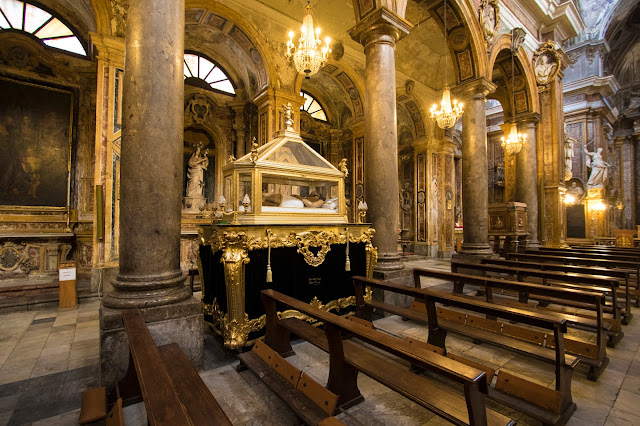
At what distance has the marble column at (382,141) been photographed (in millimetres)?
4633

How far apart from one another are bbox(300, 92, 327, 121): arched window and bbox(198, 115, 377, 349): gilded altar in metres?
8.64

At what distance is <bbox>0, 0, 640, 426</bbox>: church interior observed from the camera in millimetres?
2080

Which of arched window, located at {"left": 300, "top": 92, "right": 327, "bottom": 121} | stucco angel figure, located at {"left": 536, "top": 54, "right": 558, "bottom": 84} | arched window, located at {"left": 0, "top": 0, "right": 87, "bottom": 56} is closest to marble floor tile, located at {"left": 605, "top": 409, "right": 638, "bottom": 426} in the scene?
stucco angel figure, located at {"left": 536, "top": 54, "right": 558, "bottom": 84}

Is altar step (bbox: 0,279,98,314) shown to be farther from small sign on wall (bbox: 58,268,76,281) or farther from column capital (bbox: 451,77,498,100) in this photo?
column capital (bbox: 451,77,498,100)

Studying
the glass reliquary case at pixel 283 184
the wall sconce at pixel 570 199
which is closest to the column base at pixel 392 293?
the glass reliquary case at pixel 283 184

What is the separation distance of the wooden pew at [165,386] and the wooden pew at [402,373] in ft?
2.76

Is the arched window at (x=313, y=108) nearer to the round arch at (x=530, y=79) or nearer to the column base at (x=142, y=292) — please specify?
the round arch at (x=530, y=79)

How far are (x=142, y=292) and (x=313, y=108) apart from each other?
1134 centimetres

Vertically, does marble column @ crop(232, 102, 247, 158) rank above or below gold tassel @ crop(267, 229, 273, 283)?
above

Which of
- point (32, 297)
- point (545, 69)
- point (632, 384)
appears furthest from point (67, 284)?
point (545, 69)

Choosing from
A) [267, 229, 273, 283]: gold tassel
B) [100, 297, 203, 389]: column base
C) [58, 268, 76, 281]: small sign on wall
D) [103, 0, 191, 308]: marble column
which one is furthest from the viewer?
[58, 268, 76, 281]: small sign on wall

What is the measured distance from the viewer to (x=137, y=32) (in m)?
2.63

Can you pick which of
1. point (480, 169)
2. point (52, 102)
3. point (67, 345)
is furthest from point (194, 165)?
point (480, 169)

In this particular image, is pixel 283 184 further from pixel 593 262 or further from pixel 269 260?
pixel 593 262
